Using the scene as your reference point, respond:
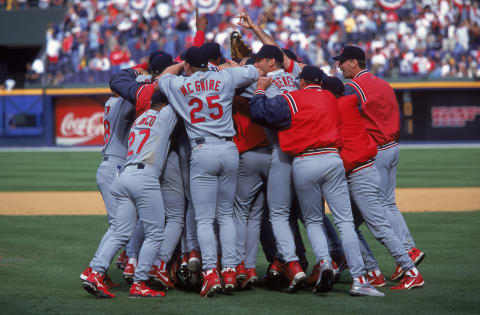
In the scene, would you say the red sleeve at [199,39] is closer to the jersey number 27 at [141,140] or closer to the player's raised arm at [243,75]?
the player's raised arm at [243,75]

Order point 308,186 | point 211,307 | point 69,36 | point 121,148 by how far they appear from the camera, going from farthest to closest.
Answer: point 69,36 < point 121,148 < point 308,186 < point 211,307

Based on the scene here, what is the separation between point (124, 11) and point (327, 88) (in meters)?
22.0

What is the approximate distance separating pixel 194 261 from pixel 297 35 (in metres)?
19.4

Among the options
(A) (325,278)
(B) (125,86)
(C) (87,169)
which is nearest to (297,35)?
(C) (87,169)

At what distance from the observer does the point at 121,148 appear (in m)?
6.30

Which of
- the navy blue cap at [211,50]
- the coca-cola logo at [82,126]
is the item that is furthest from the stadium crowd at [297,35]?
the navy blue cap at [211,50]

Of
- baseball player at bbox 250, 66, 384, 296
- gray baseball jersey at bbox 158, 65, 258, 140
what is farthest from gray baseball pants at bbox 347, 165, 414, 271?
gray baseball jersey at bbox 158, 65, 258, 140

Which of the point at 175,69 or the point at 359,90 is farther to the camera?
the point at 359,90

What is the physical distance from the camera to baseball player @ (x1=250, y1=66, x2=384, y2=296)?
5438 mm

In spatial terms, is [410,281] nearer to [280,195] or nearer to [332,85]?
[280,195]

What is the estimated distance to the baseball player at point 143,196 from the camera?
5.44 metres

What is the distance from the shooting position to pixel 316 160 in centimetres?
548

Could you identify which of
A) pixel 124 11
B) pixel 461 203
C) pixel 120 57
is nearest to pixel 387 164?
pixel 461 203

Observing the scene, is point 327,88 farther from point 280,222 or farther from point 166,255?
point 166,255
